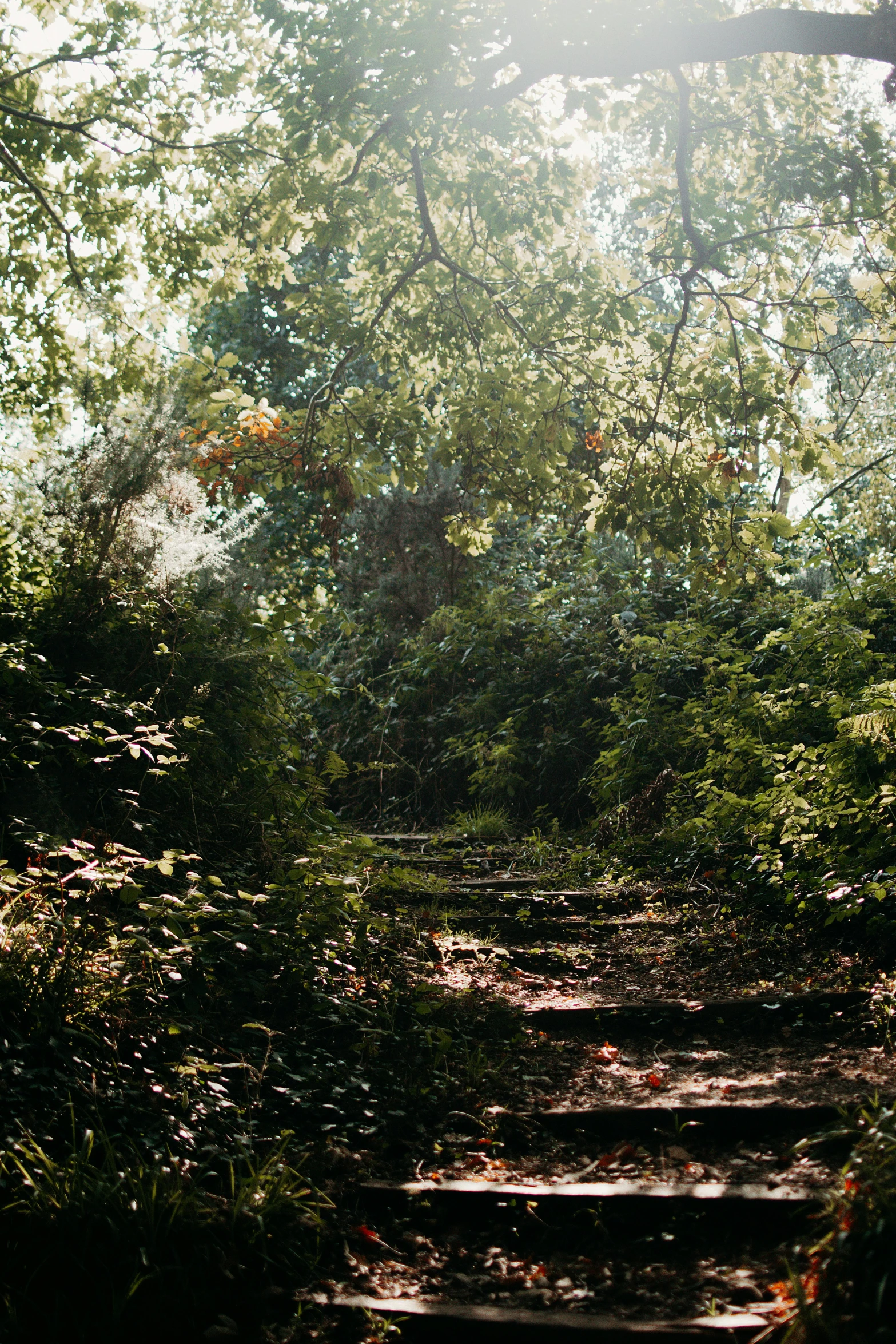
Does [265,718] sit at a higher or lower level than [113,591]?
Answer: lower

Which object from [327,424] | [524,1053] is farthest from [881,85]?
[524,1053]

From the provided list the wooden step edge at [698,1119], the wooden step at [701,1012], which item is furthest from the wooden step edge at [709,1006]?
the wooden step edge at [698,1119]

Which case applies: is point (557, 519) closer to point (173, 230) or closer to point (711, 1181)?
point (173, 230)

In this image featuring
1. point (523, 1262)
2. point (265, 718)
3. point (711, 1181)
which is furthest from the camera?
point (265, 718)

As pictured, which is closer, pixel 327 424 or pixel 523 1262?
pixel 523 1262

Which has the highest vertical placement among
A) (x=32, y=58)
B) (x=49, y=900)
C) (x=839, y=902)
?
(x=32, y=58)

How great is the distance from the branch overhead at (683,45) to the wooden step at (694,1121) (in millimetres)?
4501

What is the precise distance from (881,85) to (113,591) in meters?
4.74

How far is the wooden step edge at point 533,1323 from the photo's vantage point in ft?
6.23

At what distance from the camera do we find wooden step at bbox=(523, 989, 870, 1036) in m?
3.49

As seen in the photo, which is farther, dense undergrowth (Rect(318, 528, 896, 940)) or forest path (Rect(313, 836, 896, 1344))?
dense undergrowth (Rect(318, 528, 896, 940))

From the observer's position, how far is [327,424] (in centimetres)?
598

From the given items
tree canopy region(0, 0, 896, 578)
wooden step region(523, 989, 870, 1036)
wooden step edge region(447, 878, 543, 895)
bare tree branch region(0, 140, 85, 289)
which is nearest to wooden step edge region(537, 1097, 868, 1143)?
wooden step region(523, 989, 870, 1036)

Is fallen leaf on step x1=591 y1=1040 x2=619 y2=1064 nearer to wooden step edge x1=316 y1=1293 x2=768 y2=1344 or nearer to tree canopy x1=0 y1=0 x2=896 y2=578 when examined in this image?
wooden step edge x1=316 y1=1293 x2=768 y2=1344
